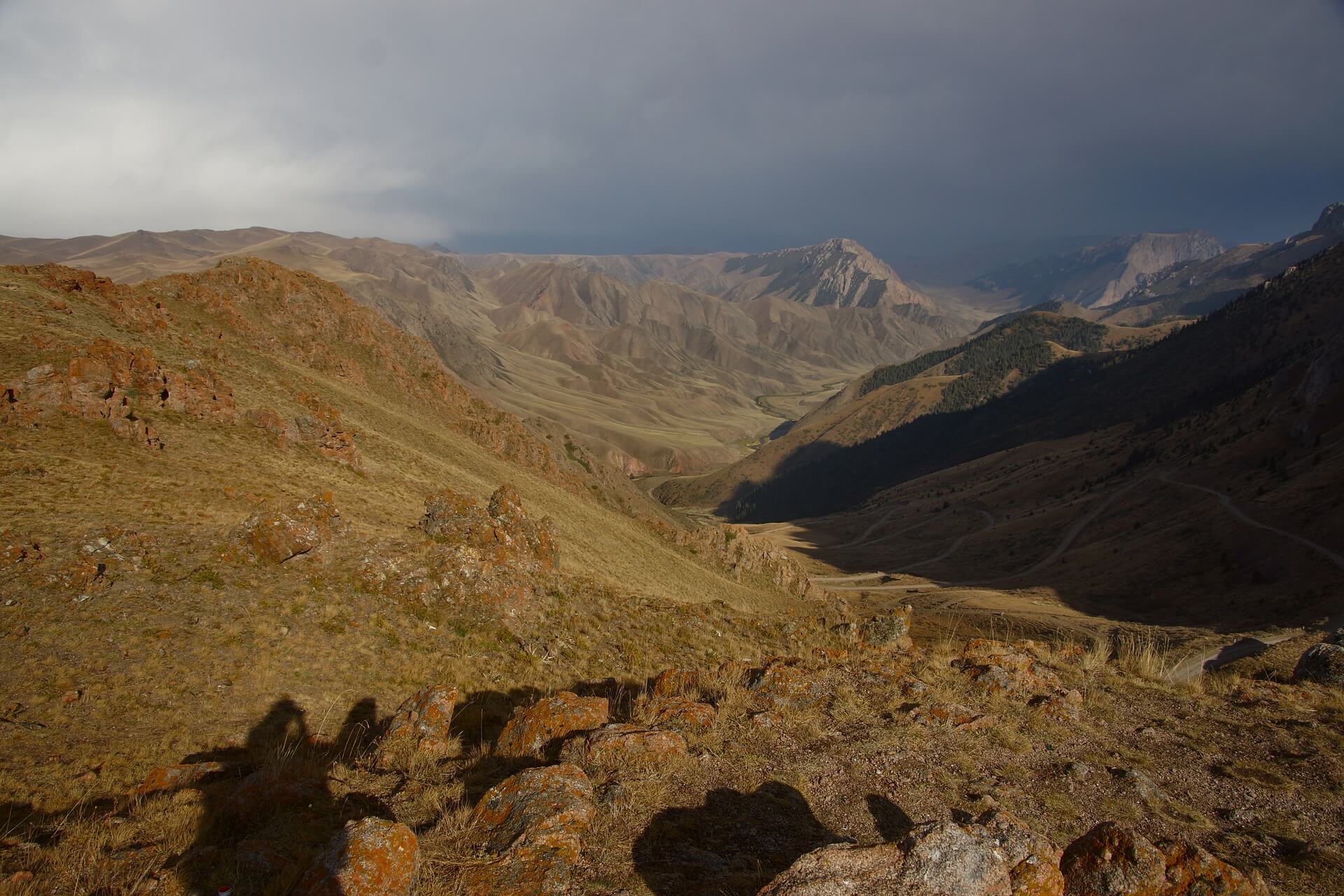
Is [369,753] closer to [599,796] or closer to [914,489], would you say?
[599,796]

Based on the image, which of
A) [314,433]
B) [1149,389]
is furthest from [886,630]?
[1149,389]

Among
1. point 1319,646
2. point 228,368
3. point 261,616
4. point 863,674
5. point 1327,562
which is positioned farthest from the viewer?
point 1327,562

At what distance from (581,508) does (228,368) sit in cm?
2421

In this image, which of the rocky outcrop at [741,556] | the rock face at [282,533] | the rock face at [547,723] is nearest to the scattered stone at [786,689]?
the rock face at [547,723]

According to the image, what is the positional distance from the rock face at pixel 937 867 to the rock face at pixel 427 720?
237 inches

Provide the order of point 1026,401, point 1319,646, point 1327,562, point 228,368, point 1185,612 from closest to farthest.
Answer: point 1319,646, point 228,368, point 1327,562, point 1185,612, point 1026,401

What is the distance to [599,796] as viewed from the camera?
755 centimetres

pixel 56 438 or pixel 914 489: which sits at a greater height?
pixel 56 438

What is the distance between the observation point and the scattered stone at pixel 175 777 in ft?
26.3

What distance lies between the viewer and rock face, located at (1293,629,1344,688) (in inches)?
488

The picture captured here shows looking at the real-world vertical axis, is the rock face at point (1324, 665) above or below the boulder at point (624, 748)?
above

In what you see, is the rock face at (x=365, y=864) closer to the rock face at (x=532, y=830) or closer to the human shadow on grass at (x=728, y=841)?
the rock face at (x=532, y=830)

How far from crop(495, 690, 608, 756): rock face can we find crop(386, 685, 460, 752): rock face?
0.93m

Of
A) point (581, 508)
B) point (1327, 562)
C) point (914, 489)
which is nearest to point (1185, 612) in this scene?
point (1327, 562)
